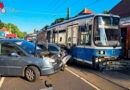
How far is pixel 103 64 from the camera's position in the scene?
7.06 metres

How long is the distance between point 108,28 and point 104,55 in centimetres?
153

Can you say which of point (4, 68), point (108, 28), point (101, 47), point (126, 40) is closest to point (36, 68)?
point (4, 68)

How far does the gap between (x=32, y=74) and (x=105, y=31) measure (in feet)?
14.7

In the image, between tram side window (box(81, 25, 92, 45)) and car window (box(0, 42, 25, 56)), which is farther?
tram side window (box(81, 25, 92, 45))

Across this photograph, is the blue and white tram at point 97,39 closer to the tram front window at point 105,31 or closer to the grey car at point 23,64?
the tram front window at point 105,31

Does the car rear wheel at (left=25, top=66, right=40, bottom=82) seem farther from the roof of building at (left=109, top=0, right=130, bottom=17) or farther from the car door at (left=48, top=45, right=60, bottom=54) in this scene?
the roof of building at (left=109, top=0, right=130, bottom=17)

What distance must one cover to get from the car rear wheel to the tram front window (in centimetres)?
360

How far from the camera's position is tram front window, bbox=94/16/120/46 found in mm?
7082

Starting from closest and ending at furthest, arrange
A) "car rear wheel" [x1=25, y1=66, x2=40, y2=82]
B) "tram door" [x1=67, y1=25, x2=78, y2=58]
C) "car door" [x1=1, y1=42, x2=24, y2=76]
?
"car rear wheel" [x1=25, y1=66, x2=40, y2=82], "car door" [x1=1, y1=42, x2=24, y2=76], "tram door" [x1=67, y1=25, x2=78, y2=58]

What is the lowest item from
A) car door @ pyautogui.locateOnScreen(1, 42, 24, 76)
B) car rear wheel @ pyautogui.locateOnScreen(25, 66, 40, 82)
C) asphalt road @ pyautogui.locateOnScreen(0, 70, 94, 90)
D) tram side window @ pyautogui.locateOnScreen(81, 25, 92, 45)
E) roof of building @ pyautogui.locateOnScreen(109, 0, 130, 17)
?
asphalt road @ pyautogui.locateOnScreen(0, 70, 94, 90)

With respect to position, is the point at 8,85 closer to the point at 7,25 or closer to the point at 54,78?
the point at 54,78

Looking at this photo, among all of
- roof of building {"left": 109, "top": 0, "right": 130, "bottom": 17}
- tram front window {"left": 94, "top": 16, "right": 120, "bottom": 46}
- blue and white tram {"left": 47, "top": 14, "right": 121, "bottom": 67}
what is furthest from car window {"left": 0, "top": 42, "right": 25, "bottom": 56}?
roof of building {"left": 109, "top": 0, "right": 130, "bottom": 17}

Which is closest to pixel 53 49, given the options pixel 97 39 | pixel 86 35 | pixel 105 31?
pixel 86 35

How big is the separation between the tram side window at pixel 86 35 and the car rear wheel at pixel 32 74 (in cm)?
349
